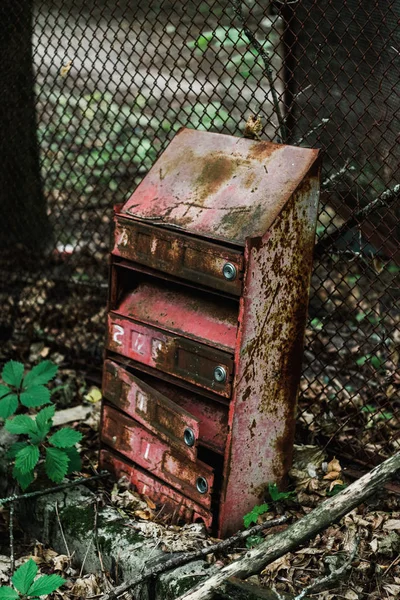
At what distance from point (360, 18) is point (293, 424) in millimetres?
1944

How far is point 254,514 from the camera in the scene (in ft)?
10.8

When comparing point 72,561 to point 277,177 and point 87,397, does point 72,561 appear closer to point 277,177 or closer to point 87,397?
point 87,397

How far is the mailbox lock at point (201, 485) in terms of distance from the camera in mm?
3174

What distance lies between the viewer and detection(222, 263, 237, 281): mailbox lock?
9.62ft

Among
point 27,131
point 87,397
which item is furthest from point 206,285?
point 27,131

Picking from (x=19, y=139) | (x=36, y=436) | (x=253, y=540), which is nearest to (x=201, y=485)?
(x=253, y=540)

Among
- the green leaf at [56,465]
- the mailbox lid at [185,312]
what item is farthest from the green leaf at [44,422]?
the mailbox lid at [185,312]

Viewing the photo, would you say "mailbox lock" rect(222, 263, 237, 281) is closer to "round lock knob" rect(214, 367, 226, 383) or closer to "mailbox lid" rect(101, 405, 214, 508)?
"round lock knob" rect(214, 367, 226, 383)

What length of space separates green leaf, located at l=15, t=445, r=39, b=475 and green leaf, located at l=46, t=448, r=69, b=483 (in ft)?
0.24

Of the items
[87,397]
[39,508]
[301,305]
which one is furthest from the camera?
[87,397]

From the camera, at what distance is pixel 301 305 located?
10.8ft

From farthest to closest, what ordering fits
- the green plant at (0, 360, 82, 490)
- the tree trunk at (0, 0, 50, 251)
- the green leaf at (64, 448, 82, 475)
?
the tree trunk at (0, 0, 50, 251), the green leaf at (64, 448, 82, 475), the green plant at (0, 360, 82, 490)

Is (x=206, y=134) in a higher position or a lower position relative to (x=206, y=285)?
higher

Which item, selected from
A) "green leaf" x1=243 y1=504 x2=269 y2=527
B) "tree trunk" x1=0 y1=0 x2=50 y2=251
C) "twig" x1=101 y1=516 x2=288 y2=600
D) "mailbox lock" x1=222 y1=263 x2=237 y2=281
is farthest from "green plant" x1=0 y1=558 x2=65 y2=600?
"tree trunk" x1=0 y1=0 x2=50 y2=251
